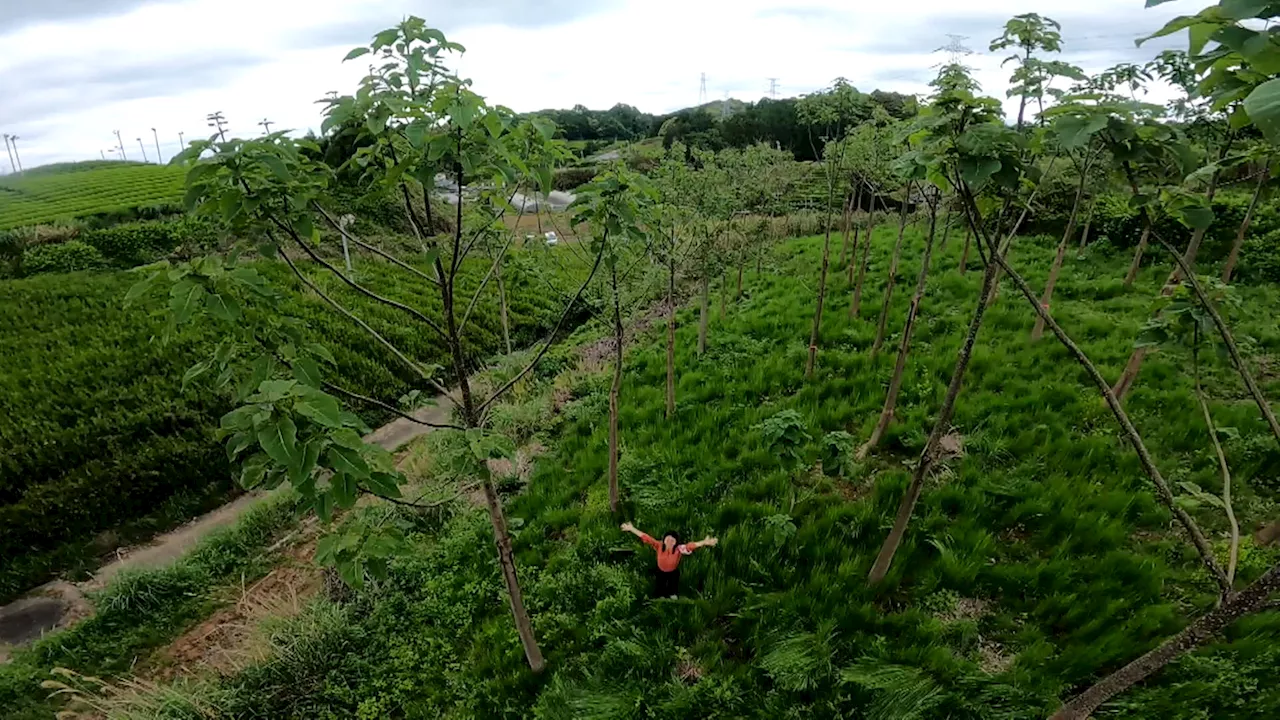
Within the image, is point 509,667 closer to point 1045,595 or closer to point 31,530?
point 1045,595

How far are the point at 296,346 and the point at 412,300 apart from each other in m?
12.5

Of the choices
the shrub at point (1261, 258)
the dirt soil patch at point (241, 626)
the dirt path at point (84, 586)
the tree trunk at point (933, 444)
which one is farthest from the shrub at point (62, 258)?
the shrub at point (1261, 258)

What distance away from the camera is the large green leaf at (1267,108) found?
1028 mm

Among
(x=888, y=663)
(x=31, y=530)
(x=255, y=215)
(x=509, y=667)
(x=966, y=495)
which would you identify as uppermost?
(x=255, y=215)

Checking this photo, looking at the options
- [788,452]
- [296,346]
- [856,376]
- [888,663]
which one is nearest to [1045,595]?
[888,663]

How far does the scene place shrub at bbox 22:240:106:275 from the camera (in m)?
15.1

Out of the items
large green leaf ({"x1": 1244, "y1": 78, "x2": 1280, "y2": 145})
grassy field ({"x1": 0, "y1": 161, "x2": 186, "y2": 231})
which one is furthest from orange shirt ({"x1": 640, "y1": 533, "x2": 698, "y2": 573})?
grassy field ({"x1": 0, "y1": 161, "x2": 186, "y2": 231})

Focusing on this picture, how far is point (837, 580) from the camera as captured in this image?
12.8ft

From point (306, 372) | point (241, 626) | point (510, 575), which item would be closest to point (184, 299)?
point (306, 372)

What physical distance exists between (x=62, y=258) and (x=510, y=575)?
19.1m

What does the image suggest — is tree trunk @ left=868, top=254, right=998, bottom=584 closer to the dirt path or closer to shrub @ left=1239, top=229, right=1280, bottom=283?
the dirt path

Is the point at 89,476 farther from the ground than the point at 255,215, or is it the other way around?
the point at 255,215

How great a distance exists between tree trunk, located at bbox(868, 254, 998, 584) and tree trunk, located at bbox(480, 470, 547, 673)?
2.25 metres

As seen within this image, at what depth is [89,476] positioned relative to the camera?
7973 millimetres
